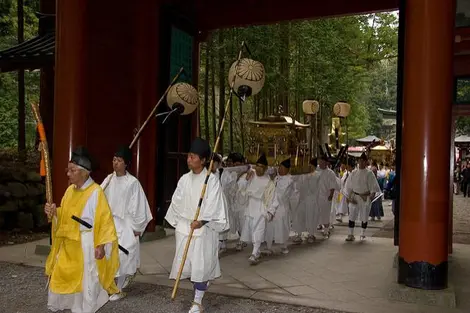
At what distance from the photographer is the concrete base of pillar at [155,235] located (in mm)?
8537

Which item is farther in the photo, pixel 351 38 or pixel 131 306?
pixel 351 38

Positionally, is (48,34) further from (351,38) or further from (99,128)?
(351,38)

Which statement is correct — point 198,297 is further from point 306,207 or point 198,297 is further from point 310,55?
point 310,55

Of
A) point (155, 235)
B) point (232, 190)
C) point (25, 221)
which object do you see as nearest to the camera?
point (155, 235)

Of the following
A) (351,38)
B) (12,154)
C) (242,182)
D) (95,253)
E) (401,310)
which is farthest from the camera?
(351,38)

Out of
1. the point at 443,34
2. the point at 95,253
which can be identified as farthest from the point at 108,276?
the point at 443,34

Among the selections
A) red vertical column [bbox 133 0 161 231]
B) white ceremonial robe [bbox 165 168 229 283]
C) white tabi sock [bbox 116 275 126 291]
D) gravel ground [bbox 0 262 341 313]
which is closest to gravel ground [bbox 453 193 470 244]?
red vertical column [bbox 133 0 161 231]

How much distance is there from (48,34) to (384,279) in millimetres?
8077

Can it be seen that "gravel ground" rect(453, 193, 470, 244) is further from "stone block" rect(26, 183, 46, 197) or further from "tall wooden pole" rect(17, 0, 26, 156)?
"tall wooden pole" rect(17, 0, 26, 156)

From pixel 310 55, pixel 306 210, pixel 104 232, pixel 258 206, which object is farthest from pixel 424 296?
pixel 310 55

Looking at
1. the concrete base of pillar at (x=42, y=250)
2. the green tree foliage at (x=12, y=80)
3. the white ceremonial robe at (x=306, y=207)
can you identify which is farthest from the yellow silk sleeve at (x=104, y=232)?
the green tree foliage at (x=12, y=80)

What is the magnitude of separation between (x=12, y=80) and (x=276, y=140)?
8.69 meters

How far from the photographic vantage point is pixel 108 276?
4.27 metres

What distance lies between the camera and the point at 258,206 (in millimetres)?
7582
